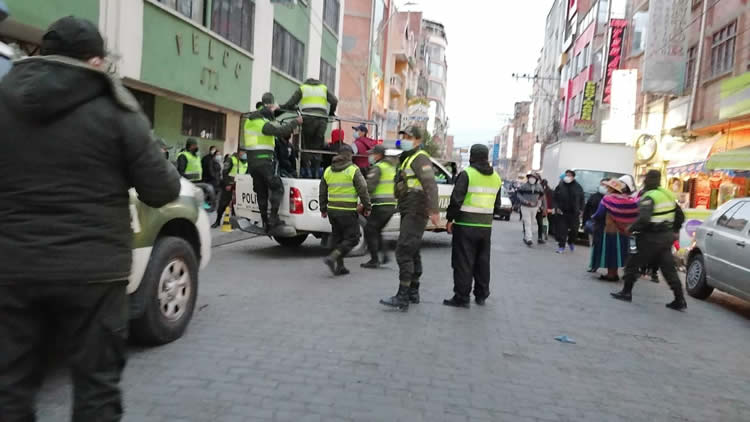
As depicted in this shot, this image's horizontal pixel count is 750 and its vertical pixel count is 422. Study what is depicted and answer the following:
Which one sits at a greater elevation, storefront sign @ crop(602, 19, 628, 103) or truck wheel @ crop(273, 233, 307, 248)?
storefront sign @ crop(602, 19, 628, 103)

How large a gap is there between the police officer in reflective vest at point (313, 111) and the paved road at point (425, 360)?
2.67 metres

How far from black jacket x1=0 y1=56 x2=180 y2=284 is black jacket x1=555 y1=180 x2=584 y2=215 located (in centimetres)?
1317

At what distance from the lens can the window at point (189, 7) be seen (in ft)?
48.5

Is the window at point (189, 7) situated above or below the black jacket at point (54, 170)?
above

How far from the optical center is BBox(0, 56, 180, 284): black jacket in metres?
2.28

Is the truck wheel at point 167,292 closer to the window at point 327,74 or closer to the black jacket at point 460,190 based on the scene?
the black jacket at point 460,190

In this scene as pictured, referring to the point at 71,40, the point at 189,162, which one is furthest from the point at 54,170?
the point at 189,162

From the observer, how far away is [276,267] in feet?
Answer: 30.1

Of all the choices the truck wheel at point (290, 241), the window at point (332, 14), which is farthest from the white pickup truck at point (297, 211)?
the window at point (332, 14)

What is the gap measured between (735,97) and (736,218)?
10029mm

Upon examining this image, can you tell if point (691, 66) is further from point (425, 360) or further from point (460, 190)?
point (425, 360)

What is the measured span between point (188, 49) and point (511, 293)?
10.7m

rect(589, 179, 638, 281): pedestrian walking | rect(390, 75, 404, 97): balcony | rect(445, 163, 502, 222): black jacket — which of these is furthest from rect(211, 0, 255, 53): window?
rect(390, 75, 404, 97): balcony

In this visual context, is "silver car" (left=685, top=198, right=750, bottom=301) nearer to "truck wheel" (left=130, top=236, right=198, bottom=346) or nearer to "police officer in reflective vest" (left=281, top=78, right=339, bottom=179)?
"police officer in reflective vest" (left=281, top=78, right=339, bottom=179)
